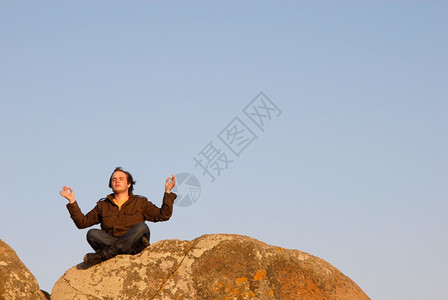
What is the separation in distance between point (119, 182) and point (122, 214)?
1.63ft

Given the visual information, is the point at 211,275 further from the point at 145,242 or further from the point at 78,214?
the point at 78,214

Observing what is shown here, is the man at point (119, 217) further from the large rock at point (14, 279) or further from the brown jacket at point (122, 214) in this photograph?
the large rock at point (14, 279)

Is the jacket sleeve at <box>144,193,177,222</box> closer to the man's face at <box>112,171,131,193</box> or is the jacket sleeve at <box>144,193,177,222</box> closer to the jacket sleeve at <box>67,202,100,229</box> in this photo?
the man's face at <box>112,171,131,193</box>

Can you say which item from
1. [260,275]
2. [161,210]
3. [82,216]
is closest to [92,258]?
[82,216]

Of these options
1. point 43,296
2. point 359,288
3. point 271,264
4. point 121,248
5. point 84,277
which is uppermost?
point 359,288

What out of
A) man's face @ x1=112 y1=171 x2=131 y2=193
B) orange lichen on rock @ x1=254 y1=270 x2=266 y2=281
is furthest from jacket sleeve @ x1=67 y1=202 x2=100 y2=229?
orange lichen on rock @ x1=254 y1=270 x2=266 y2=281

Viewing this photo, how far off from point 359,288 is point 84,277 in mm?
3953

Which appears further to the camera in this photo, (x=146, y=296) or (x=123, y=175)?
(x=123, y=175)

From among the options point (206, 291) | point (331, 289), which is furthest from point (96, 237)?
point (331, 289)

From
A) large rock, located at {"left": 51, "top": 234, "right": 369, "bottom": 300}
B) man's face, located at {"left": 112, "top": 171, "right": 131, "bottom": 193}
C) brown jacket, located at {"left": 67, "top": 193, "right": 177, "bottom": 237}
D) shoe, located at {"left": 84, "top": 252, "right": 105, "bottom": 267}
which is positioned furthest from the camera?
man's face, located at {"left": 112, "top": 171, "right": 131, "bottom": 193}

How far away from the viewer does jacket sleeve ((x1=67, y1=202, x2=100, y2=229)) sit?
926 centimetres

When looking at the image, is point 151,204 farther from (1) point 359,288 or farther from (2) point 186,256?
(1) point 359,288

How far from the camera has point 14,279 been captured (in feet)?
28.3

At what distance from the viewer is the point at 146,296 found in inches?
340
